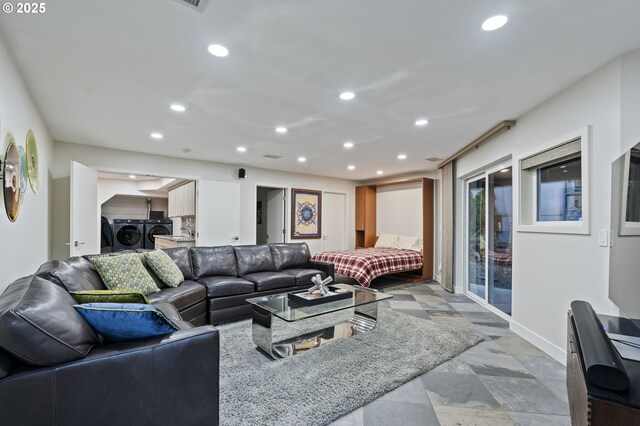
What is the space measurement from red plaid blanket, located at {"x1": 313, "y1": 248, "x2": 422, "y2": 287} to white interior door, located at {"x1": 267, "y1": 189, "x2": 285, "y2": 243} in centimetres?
134

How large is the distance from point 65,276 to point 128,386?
1.37m

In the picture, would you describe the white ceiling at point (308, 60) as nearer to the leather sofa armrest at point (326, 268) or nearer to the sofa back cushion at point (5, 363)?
the sofa back cushion at point (5, 363)

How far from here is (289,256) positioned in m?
4.67

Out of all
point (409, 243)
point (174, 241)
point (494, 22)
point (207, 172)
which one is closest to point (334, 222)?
point (409, 243)

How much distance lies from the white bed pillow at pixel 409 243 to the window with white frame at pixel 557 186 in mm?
3163

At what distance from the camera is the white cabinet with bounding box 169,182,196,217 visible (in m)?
5.83

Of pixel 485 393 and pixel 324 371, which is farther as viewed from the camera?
pixel 324 371

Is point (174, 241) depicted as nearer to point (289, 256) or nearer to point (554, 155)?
point (289, 256)

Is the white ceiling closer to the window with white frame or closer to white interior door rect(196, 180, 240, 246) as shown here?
the window with white frame

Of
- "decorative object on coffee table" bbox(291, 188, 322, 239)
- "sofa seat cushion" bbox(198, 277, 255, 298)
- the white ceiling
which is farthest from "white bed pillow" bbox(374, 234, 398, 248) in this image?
"sofa seat cushion" bbox(198, 277, 255, 298)

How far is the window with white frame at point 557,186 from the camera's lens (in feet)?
7.64

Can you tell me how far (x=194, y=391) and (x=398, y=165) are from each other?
525 cm

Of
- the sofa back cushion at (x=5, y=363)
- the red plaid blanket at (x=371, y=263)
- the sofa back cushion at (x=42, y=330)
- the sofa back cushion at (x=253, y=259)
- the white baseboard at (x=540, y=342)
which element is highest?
the sofa back cushion at (x=42, y=330)

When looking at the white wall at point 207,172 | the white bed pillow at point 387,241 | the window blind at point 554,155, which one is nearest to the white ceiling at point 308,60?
the window blind at point 554,155
